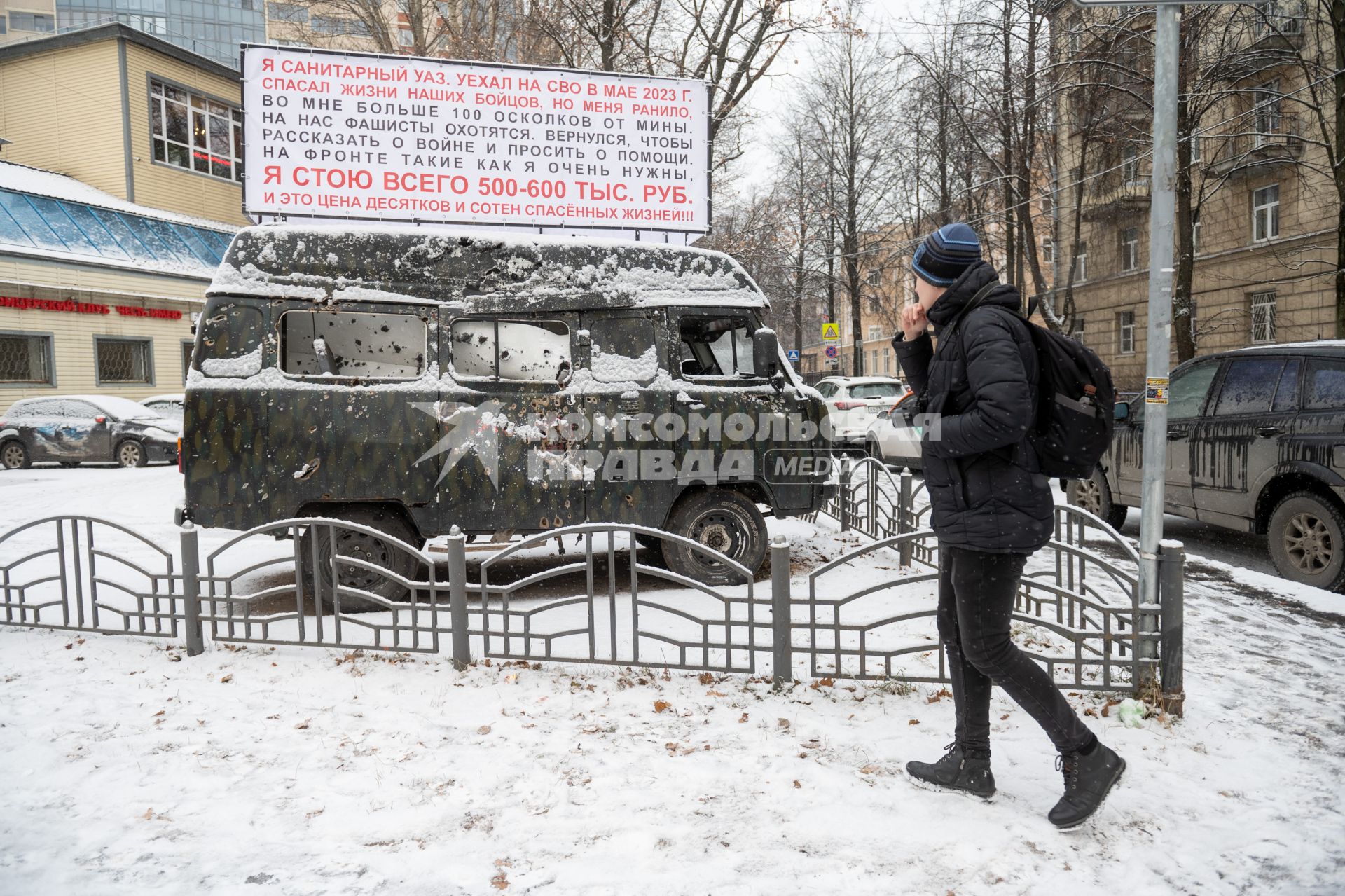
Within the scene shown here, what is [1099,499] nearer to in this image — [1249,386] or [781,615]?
[1249,386]

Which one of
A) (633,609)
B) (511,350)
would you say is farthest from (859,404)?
(633,609)

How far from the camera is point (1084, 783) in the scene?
2.98m

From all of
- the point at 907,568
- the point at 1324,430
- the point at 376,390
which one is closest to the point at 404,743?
the point at 376,390

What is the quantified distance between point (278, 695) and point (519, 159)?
4.89 meters

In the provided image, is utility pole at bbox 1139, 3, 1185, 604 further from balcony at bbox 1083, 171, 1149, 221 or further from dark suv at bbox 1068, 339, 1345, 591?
balcony at bbox 1083, 171, 1149, 221

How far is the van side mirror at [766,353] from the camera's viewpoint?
6230 millimetres

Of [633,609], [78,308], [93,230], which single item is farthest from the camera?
[93,230]

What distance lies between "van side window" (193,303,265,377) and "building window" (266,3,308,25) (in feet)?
74.6

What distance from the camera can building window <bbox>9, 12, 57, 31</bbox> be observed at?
7606cm

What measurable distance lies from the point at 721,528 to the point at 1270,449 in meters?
4.51

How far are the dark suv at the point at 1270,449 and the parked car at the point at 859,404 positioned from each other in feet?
26.5

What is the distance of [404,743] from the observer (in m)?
3.77

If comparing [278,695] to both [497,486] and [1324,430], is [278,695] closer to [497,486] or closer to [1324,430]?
[497,486]

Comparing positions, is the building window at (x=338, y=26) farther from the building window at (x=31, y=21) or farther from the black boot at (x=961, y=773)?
the building window at (x=31, y=21)
